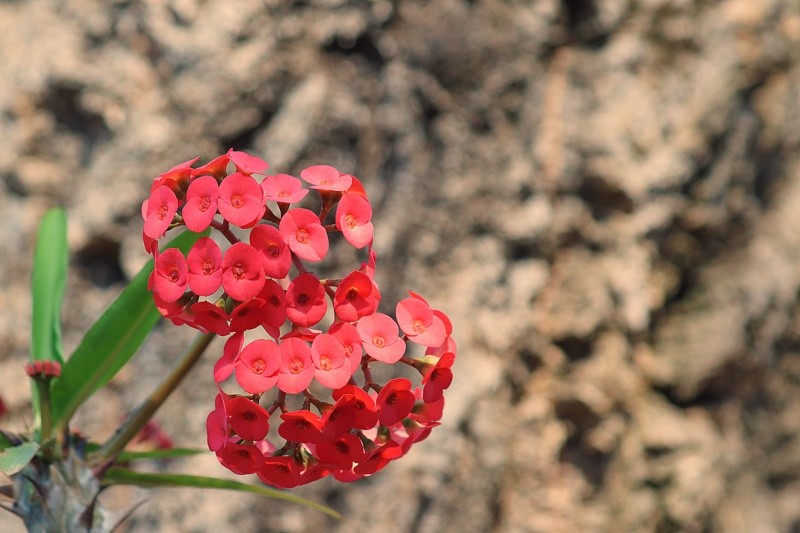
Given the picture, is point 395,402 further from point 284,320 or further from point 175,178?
point 175,178

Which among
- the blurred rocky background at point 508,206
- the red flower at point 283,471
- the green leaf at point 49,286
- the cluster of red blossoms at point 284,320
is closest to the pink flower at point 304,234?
the cluster of red blossoms at point 284,320

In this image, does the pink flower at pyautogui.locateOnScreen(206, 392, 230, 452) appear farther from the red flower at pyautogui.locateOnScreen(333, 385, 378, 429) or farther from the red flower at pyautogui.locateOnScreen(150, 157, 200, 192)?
the red flower at pyautogui.locateOnScreen(150, 157, 200, 192)

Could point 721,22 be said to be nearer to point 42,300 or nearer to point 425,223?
point 425,223

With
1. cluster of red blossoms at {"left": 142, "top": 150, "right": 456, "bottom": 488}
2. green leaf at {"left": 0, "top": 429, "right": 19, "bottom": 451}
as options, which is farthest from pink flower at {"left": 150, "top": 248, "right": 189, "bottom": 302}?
green leaf at {"left": 0, "top": 429, "right": 19, "bottom": 451}

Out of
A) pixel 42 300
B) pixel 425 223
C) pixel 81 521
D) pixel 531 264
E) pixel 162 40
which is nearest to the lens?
pixel 81 521

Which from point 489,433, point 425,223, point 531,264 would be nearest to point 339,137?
point 425,223

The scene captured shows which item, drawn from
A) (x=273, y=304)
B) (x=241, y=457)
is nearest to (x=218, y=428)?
(x=241, y=457)
